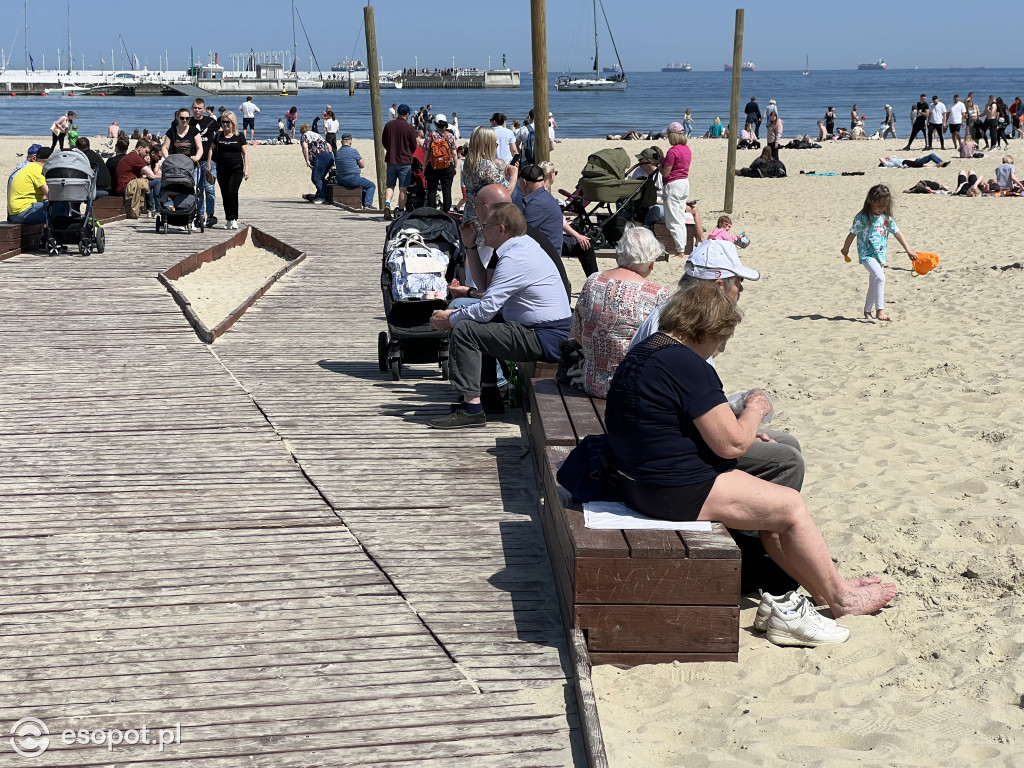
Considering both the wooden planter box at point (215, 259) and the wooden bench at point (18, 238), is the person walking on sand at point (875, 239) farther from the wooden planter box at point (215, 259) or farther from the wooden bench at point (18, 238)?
the wooden bench at point (18, 238)

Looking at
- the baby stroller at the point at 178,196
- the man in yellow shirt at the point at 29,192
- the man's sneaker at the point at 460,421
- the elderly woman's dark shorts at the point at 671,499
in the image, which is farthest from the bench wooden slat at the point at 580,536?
the baby stroller at the point at 178,196

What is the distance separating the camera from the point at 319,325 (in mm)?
9430

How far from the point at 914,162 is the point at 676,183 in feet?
53.4

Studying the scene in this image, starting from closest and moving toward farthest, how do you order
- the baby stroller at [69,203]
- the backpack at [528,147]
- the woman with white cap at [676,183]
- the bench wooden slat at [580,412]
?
1. the bench wooden slat at [580,412]
2. the baby stroller at [69,203]
3. the woman with white cap at [676,183]
4. the backpack at [528,147]

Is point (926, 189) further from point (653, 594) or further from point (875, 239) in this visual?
point (653, 594)

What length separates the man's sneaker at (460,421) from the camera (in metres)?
6.34

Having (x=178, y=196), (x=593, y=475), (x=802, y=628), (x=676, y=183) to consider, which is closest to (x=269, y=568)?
(x=593, y=475)

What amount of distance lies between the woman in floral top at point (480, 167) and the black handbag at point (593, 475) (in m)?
4.09

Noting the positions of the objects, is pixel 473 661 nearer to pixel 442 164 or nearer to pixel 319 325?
pixel 319 325

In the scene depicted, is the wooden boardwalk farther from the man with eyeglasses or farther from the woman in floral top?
the woman in floral top

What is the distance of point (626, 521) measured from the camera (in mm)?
3834

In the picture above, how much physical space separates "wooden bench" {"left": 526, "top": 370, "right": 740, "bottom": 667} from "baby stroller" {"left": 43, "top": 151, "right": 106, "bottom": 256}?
10172 millimetres

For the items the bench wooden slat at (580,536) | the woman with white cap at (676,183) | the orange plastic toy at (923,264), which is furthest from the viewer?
the woman with white cap at (676,183)

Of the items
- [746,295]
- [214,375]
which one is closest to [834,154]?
[746,295]
